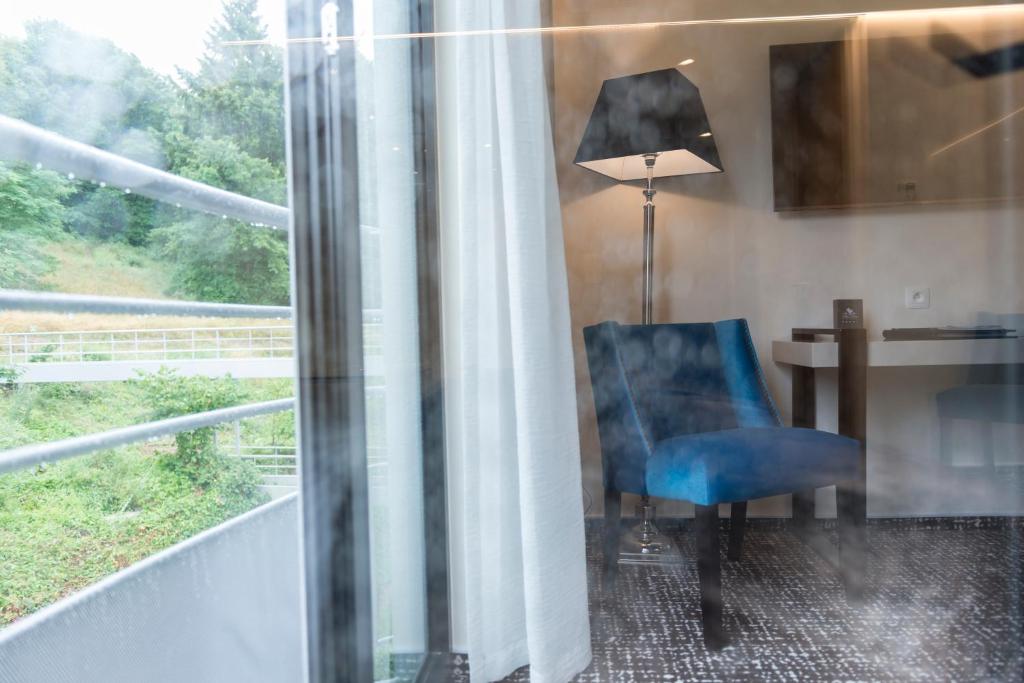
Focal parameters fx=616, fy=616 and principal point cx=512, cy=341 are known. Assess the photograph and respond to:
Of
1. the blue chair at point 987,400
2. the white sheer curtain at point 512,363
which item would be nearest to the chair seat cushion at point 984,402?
the blue chair at point 987,400

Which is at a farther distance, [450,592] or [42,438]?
[450,592]

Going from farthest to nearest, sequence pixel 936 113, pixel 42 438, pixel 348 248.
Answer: pixel 936 113, pixel 348 248, pixel 42 438

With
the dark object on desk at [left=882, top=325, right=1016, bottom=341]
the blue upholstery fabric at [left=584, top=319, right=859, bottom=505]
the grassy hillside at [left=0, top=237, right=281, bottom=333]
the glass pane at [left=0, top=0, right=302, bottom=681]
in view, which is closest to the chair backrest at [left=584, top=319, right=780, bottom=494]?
A: the blue upholstery fabric at [left=584, top=319, right=859, bottom=505]

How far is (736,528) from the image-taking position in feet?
3.20

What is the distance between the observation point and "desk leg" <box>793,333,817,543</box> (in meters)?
0.98

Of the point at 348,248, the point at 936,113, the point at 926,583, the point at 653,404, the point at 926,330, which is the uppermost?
the point at 936,113

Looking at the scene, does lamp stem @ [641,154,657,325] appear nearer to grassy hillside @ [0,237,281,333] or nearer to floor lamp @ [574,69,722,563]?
floor lamp @ [574,69,722,563]

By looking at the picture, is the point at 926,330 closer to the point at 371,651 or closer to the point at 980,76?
the point at 980,76

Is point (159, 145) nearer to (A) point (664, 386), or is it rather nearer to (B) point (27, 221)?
(B) point (27, 221)

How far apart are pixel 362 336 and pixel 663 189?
55 cm

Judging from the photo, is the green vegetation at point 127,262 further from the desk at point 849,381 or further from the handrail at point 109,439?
the desk at point 849,381

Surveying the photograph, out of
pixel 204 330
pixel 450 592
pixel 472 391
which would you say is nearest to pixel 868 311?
pixel 472 391

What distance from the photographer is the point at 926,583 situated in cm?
99

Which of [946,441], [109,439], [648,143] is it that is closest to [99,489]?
[109,439]
